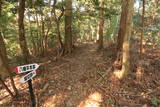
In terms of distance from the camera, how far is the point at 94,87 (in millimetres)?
5320

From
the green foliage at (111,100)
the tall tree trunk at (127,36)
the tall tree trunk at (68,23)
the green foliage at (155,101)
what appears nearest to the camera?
the green foliage at (155,101)

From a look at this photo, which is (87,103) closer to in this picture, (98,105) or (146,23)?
(98,105)

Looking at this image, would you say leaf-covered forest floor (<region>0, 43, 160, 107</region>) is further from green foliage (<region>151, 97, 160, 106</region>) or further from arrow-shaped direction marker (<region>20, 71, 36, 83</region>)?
arrow-shaped direction marker (<region>20, 71, 36, 83</region>)

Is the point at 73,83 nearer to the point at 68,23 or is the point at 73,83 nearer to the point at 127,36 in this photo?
the point at 127,36

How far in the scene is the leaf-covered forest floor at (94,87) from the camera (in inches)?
184

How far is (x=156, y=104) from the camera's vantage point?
430cm

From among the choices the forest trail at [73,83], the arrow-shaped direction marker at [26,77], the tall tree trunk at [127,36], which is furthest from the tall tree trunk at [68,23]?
the arrow-shaped direction marker at [26,77]

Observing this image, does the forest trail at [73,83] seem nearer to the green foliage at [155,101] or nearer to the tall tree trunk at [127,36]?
the tall tree trunk at [127,36]

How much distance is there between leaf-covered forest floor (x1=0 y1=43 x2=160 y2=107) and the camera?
184 inches

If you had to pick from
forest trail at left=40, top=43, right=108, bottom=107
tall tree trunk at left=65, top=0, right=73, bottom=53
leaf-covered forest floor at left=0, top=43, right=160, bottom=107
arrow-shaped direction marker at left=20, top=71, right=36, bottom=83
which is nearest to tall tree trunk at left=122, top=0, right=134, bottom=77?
leaf-covered forest floor at left=0, top=43, right=160, bottom=107

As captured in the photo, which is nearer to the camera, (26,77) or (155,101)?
(26,77)

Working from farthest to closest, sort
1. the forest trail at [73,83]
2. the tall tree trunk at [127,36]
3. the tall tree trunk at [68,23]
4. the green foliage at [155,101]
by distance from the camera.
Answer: the tall tree trunk at [68,23], the tall tree trunk at [127,36], the forest trail at [73,83], the green foliage at [155,101]

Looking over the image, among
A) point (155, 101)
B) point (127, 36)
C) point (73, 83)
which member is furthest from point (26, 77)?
point (155, 101)

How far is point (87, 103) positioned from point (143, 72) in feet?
10.3
